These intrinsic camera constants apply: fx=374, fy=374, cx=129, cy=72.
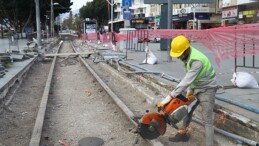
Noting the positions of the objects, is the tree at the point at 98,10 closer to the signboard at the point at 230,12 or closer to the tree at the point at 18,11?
the tree at the point at 18,11

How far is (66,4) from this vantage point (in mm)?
74688

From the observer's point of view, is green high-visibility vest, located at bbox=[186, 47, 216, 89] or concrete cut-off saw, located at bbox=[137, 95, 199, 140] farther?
concrete cut-off saw, located at bbox=[137, 95, 199, 140]

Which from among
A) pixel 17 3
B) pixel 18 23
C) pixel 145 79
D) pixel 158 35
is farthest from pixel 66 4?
pixel 145 79

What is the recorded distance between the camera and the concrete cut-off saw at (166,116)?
5344 millimetres

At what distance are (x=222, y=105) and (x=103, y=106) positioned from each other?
357 cm

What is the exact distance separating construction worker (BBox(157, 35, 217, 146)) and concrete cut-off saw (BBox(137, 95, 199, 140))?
0.33ft

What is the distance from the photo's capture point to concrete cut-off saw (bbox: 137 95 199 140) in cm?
534

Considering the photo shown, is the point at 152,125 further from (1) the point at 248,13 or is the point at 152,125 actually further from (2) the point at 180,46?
(1) the point at 248,13

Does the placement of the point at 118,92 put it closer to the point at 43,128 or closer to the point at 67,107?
the point at 67,107

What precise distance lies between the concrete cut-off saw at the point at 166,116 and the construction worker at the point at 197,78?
101 millimetres

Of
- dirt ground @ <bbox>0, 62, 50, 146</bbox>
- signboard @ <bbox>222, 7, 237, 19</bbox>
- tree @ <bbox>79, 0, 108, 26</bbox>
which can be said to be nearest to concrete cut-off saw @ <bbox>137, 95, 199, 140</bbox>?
dirt ground @ <bbox>0, 62, 50, 146</bbox>

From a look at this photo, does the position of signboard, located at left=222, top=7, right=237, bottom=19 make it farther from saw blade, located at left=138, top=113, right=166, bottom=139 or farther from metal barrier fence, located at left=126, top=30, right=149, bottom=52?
saw blade, located at left=138, top=113, right=166, bottom=139

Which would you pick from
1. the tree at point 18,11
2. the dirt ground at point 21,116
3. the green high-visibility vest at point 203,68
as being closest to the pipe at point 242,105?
the green high-visibility vest at point 203,68

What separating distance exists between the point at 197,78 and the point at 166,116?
2.44 ft
